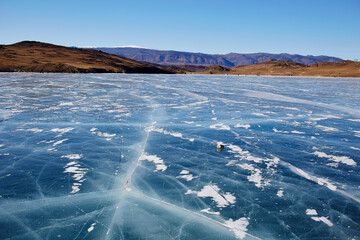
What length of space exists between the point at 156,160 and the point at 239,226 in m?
2.33

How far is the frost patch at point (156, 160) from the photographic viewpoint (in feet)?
14.5

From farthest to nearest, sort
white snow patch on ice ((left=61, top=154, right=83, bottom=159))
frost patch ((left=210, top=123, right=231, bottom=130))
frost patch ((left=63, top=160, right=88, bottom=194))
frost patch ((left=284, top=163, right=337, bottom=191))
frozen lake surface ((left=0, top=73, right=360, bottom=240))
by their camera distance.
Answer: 1. frost patch ((left=210, top=123, right=231, bottom=130))
2. white snow patch on ice ((left=61, top=154, right=83, bottom=159))
3. frost patch ((left=284, top=163, right=337, bottom=191))
4. frost patch ((left=63, top=160, right=88, bottom=194))
5. frozen lake surface ((left=0, top=73, right=360, bottom=240))

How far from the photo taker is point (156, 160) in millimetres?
4801

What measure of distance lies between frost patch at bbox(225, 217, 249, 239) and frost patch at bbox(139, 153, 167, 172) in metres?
1.76

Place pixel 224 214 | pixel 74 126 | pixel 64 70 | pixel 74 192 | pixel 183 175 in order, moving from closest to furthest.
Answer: pixel 224 214
pixel 74 192
pixel 183 175
pixel 74 126
pixel 64 70

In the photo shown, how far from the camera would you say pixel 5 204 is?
10.4ft

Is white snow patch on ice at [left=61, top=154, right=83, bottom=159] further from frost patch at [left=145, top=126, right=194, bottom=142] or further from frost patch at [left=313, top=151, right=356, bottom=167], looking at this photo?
frost patch at [left=313, top=151, right=356, bottom=167]

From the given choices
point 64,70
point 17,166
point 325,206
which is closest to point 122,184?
point 17,166

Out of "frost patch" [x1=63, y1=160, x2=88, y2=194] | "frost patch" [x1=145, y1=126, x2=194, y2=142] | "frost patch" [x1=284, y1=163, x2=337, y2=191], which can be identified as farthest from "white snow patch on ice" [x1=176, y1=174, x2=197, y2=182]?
"frost patch" [x1=145, y1=126, x2=194, y2=142]

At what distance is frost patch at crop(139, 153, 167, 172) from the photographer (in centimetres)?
443

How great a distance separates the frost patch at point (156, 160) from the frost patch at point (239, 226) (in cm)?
176

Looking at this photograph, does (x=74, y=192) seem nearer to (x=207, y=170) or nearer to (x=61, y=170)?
(x=61, y=170)

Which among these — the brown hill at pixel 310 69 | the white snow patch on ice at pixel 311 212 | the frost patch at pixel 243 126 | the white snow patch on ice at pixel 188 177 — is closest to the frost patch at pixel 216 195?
the white snow patch on ice at pixel 188 177

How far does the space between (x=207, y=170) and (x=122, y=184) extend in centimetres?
149
